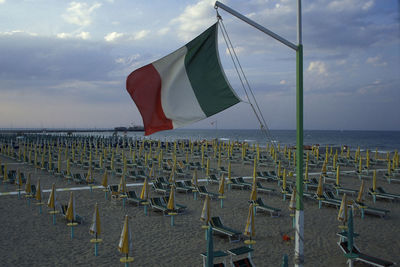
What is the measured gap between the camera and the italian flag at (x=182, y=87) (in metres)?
4.95

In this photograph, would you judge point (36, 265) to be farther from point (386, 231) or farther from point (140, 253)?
point (386, 231)

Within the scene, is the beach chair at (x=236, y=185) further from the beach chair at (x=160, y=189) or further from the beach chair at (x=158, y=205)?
the beach chair at (x=158, y=205)

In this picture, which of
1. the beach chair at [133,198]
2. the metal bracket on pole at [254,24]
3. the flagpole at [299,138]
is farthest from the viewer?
the beach chair at [133,198]

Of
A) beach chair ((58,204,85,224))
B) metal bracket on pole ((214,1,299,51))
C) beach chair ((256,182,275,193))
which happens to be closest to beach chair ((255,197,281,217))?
beach chair ((256,182,275,193))

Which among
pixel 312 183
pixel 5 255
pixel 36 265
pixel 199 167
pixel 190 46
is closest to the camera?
pixel 190 46

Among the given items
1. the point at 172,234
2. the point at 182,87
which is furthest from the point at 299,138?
the point at 172,234

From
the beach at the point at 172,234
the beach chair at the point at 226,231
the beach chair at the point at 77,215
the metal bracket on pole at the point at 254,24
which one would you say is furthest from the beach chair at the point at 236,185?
the metal bracket on pole at the point at 254,24

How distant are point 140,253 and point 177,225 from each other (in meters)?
2.34

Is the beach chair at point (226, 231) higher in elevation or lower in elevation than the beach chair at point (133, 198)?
lower

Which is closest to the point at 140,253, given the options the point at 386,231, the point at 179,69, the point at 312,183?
the point at 179,69

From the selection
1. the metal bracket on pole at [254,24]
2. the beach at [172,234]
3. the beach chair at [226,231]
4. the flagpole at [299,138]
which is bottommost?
the beach at [172,234]

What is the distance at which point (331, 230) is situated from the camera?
9469 millimetres

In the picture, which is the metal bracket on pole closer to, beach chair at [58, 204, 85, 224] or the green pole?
the green pole

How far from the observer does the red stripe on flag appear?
4.99 m
